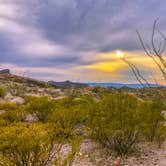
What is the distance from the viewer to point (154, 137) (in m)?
11.8

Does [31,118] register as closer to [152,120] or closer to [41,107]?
[41,107]

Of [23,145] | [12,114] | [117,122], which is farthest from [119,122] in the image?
[12,114]

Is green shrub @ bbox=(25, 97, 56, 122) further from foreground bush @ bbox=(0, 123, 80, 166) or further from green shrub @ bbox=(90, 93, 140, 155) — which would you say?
foreground bush @ bbox=(0, 123, 80, 166)

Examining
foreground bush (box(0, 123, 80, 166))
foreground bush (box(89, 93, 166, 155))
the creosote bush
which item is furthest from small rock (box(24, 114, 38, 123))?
foreground bush (box(0, 123, 80, 166))

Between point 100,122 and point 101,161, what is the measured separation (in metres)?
1.38

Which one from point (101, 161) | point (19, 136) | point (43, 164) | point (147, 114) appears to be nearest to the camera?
point (19, 136)

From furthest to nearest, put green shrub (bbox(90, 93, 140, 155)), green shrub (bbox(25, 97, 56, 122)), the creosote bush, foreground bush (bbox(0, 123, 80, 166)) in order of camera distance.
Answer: green shrub (bbox(25, 97, 56, 122)), green shrub (bbox(90, 93, 140, 155)), the creosote bush, foreground bush (bbox(0, 123, 80, 166))

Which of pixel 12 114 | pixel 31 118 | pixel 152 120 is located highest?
pixel 152 120

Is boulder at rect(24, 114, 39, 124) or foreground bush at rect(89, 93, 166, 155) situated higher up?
foreground bush at rect(89, 93, 166, 155)

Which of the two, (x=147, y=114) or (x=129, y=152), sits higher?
(x=147, y=114)

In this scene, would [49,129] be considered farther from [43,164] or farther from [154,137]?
[154,137]

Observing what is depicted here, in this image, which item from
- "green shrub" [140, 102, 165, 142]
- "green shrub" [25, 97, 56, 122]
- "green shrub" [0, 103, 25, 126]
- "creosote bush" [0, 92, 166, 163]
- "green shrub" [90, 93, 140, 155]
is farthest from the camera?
"green shrub" [25, 97, 56, 122]

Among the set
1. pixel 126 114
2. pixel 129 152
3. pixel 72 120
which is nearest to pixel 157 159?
pixel 129 152

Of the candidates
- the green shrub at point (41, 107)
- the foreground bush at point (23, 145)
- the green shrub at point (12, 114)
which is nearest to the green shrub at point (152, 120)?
the green shrub at point (41, 107)
